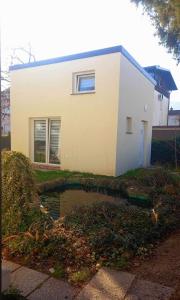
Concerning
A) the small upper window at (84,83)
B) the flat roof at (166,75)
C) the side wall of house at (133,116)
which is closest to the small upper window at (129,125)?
the side wall of house at (133,116)

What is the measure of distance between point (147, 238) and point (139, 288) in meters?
1.19

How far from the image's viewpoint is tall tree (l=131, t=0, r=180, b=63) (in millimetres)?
5015

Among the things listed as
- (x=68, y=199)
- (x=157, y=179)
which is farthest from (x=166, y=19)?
(x=68, y=199)

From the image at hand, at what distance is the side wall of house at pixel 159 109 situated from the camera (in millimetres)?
17455

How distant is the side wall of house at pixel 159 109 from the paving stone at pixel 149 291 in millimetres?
15459

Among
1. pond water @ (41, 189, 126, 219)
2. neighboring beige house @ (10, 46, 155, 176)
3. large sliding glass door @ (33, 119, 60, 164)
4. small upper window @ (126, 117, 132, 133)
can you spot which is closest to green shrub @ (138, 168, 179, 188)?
pond water @ (41, 189, 126, 219)

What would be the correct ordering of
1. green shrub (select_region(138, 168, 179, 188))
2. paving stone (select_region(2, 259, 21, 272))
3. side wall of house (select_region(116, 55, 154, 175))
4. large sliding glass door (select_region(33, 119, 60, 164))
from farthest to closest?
large sliding glass door (select_region(33, 119, 60, 164))
side wall of house (select_region(116, 55, 154, 175))
green shrub (select_region(138, 168, 179, 188))
paving stone (select_region(2, 259, 21, 272))

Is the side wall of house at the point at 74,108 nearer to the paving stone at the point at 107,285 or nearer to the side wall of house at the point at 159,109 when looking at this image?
the paving stone at the point at 107,285

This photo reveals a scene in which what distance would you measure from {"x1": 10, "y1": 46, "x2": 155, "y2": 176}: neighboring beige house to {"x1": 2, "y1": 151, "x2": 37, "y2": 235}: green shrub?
4.90 metres

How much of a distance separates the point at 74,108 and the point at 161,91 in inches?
484

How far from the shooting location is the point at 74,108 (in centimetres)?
870

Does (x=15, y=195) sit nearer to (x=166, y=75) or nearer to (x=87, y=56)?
(x=87, y=56)

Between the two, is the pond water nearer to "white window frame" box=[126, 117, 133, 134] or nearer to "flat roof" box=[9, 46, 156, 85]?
"white window frame" box=[126, 117, 133, 134]

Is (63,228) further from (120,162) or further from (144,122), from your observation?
(144,122)
